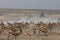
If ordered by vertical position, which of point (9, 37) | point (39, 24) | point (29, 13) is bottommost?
point (9, 37)

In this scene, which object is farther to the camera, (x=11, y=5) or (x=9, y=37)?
(x=11, y=5)

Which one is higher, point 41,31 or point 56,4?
point 56,4

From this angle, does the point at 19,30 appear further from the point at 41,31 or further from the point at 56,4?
the point at 56,4

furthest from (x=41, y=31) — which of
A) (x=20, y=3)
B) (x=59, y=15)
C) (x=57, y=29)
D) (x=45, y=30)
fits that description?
(x=20, y=3)

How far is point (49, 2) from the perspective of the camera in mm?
1457

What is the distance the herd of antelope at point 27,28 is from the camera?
1357mm

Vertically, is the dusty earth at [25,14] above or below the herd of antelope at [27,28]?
above

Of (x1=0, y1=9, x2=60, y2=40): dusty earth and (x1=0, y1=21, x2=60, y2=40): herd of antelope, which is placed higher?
(x1=0, y1=9, x2=60, y2=40): dusty earth

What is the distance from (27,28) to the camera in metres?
1.37

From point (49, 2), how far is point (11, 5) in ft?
1.44

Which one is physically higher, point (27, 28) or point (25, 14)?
point (25, 14)

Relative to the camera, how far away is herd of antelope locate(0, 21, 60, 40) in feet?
4.45

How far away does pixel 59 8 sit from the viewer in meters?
1.45

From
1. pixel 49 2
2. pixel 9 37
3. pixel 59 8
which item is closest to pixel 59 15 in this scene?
pixel 59 8
